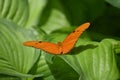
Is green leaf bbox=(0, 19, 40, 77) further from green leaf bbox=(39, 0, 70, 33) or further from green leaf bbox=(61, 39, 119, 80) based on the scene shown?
green leaf bbox=(39, 0, 70, 33)

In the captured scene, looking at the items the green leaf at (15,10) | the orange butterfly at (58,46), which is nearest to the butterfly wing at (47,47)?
the orange butterfly at (58,46)

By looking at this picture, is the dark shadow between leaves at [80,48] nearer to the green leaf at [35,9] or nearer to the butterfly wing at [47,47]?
the butterfly wing at [47,47]

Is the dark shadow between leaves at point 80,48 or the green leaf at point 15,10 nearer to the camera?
the dark shadow between leaves at point 80,48

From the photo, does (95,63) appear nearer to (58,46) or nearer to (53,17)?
(58,46)

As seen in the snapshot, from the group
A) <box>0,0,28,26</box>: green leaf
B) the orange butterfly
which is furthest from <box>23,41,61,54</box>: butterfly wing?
<box>0,0,28,26</box>: green leaf

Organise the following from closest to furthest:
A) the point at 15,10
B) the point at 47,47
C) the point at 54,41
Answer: the point at 47,47
the point at 54,41
the point at 15,10

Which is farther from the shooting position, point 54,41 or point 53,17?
point 53,17

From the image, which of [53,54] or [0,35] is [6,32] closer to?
[0,35]

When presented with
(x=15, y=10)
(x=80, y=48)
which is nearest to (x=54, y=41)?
(x=80, y=48)
